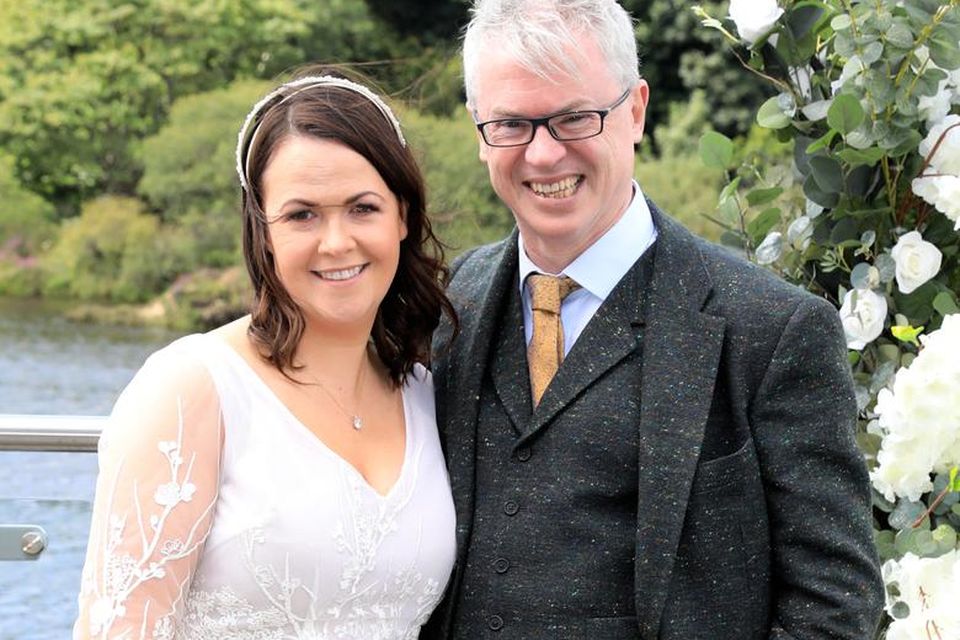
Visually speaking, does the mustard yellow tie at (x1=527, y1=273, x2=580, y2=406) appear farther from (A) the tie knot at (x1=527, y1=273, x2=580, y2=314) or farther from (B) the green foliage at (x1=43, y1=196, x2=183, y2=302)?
(B) the green foliage at (x1=43, y1=196, x2=183, y2=302)

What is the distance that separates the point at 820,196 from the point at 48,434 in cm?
163

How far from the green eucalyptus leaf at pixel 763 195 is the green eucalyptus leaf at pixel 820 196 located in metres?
0.17

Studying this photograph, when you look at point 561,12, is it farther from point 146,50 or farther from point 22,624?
point 146,50

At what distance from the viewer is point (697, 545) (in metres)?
2.25

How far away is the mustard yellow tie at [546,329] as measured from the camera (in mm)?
2459

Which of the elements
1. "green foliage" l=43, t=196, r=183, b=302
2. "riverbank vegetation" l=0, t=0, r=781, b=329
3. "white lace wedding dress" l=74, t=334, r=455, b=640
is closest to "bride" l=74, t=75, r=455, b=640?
"white lace wedding dress" l=74, t=334, r=455, b=640

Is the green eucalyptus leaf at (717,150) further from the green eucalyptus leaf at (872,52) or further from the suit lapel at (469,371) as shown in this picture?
the suit lapel at (469,371)

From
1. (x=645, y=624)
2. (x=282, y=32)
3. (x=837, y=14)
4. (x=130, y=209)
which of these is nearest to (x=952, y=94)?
(x=837, y=14)

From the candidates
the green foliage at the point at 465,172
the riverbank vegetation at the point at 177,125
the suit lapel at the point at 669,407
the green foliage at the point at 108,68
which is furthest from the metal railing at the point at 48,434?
the green foliage at the point at 108,68

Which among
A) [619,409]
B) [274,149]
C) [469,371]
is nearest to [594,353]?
[619,409]

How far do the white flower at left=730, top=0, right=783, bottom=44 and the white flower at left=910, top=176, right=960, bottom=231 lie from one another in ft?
1.36

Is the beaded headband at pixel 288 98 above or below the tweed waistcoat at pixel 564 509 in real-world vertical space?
above

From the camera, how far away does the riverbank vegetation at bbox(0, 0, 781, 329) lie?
18.5 meters

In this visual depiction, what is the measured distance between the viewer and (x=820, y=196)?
2766mm
